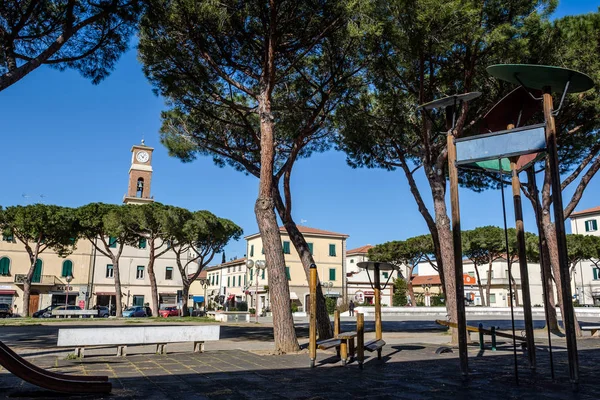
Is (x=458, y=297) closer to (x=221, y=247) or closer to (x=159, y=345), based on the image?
(x=159, y=345)

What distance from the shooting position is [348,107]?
13.3 meters

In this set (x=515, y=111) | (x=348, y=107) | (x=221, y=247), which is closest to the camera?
(x=515, y=111)

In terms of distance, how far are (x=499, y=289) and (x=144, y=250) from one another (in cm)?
3656

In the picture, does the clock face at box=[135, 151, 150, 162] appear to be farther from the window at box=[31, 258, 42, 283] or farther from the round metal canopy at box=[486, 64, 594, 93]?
the round metal canopy at box=[486, 64, 594, 93]

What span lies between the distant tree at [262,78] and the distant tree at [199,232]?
56.4 ft

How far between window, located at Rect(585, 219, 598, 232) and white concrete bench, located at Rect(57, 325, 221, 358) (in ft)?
167

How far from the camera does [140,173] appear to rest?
160 feet

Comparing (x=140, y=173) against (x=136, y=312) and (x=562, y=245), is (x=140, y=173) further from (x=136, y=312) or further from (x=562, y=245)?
(x=562, y=245)

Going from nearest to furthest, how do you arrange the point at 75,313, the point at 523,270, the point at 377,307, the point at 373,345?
the point at 523,270
the point at 373,345
the point at 377,307
the point at 75,313

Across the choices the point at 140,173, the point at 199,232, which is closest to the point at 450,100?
the point at 199,232

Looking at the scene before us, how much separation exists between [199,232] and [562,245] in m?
27.7

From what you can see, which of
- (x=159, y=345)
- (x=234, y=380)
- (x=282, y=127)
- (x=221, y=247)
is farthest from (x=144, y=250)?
(x=234, y=380)

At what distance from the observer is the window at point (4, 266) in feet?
128

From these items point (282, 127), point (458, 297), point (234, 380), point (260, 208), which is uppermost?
point (282, 127)
